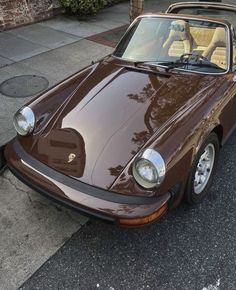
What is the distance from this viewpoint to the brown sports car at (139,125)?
2701mm

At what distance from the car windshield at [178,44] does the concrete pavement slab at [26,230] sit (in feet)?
5.83

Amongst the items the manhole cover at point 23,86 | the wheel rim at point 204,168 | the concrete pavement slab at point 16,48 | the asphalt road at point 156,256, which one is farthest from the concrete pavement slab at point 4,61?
the wheel rim at point 204,168

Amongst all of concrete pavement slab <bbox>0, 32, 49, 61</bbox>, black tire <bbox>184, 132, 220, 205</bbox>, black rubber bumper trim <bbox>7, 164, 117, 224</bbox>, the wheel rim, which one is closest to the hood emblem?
black rubber bumper trim <bbox>7, 164, 117, 224</bbox>

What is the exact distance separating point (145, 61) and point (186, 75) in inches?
19.4

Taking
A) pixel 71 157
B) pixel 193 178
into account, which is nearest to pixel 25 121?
pixel 71 157

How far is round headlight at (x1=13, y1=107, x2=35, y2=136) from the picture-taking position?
3240 mm

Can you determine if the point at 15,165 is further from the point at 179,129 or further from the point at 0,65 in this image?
the point at 0,65

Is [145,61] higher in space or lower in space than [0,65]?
higher

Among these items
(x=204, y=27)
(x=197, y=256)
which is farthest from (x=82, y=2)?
(x=197, y=256)

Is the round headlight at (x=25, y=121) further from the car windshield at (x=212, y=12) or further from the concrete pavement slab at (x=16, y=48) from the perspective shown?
the concrete pavement slab at (x=16, y=48)

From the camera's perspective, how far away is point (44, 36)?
7.36 meters

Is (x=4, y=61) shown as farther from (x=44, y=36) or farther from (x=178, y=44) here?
(x=178, y=44)

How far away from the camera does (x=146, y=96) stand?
11.1ft

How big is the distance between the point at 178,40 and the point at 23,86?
2.54 m
